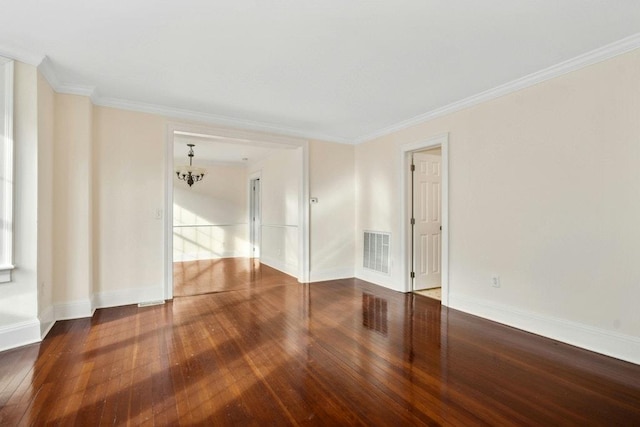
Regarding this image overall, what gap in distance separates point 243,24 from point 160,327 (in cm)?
287

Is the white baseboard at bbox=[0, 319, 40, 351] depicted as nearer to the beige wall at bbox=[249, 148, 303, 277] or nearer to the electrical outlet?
the beige wall at bbox=[249, 148, 303, 277]

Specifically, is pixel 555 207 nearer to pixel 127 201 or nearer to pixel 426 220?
pixel 426 220

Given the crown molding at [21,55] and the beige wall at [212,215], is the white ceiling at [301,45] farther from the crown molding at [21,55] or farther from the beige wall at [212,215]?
the beige wall at [212,215]

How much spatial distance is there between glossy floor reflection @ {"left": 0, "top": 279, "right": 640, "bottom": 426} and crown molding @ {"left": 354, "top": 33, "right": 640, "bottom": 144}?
2.45 m

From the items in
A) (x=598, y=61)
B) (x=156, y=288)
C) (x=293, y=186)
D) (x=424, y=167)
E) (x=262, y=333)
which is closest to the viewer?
(x=598, y=61)

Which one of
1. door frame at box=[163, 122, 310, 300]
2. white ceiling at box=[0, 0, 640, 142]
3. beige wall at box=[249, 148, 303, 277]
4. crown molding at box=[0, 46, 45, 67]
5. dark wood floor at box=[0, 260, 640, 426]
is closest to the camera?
dark wood floor at box=[0, 260, 640, 426]

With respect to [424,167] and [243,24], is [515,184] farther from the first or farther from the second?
[243,24]

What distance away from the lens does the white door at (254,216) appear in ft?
26.5

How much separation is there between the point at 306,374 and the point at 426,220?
3.24 metres

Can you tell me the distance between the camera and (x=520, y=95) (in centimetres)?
318

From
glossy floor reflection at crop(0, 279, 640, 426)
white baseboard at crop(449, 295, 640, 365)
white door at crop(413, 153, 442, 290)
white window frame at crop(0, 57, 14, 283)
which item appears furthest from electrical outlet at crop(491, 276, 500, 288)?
white window frame at crop(0, 57, 14, 283)

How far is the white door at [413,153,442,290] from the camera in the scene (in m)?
4.68

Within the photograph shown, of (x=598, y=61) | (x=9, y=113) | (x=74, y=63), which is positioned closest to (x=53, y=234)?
(x=9, y=113)

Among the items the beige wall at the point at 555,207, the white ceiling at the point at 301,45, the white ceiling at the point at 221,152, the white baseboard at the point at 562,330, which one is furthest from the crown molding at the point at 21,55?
the white baseboard at the point at 562,330
